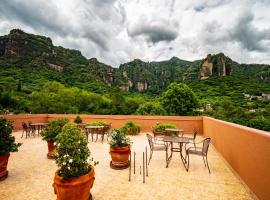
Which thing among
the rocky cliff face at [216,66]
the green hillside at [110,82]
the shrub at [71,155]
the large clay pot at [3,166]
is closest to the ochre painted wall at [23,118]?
the green hillside at [110,82]

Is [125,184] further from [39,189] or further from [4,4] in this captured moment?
[4,4]

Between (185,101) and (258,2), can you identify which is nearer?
(258,2)

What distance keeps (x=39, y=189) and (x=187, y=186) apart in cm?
280

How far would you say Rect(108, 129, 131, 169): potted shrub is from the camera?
181 inches

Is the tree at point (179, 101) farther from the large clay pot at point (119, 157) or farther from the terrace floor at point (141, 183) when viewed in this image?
the large clay pot at point (119, 157)

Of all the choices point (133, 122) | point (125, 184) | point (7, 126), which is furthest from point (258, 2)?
point (7, 126)

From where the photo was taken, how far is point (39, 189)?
3.38 meters

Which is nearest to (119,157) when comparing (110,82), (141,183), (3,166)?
(141,183)

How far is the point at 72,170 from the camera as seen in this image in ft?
8.96

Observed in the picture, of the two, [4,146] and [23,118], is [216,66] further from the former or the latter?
[4,146]

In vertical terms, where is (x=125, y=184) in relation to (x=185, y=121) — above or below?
below

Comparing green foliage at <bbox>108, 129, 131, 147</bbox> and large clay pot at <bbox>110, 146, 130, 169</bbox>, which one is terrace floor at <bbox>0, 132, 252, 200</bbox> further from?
green foliage at <bbox>108, 129, 131, 147</bbox>

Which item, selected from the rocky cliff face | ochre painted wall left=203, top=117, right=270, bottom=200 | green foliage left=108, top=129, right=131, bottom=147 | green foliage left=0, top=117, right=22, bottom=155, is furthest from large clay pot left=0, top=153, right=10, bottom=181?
the rocky cliff face

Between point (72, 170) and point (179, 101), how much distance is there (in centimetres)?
2108
